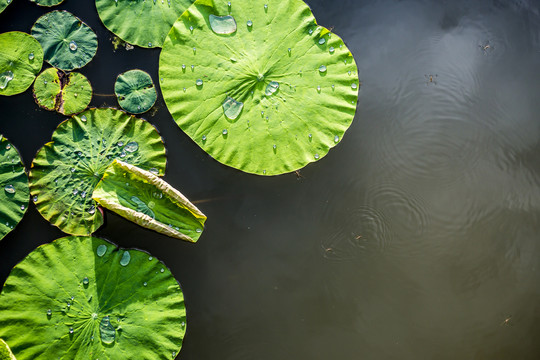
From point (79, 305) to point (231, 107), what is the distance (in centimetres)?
151

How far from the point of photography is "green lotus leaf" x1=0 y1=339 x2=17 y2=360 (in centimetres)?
223

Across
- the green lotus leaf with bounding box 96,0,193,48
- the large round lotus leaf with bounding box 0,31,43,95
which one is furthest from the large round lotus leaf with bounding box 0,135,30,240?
the green lotus leaf with bounding box 96,0,193,48

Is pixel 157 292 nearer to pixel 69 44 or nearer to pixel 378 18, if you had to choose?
pixel 69 44

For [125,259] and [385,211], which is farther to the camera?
[385,211]

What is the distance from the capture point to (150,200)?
92.4 inches

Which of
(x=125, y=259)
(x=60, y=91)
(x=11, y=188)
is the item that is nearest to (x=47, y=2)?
(x=60, y=91)

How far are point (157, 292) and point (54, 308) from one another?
2.00 ft

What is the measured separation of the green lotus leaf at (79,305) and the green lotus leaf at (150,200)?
0.34 m

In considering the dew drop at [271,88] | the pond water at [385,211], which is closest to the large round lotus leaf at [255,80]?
the dew drop at [271,88]

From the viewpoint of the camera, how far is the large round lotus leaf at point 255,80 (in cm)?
238

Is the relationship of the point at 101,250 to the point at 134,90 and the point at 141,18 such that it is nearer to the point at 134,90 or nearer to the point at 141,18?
the point at 134,90

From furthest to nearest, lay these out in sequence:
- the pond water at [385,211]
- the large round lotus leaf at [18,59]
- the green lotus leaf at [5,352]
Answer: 1. the pond water at [385,211]
2. the large round lotus leaf at [18,59]
3. the green lotus leaf at [5,352]

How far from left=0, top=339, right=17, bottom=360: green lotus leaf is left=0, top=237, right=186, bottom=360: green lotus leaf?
0.12 m

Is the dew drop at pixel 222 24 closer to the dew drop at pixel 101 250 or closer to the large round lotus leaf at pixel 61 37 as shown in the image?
the large round lotus leaf at pixel 61 37
